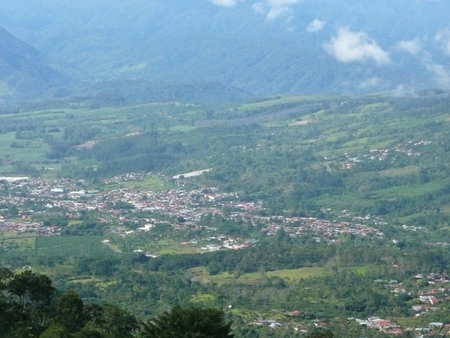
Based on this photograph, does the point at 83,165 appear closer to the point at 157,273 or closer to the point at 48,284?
the point at 157,273

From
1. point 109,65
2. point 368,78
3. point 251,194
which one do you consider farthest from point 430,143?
point 109,65

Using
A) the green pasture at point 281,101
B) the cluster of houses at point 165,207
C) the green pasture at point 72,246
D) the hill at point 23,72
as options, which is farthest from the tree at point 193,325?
the hill at point 23,72

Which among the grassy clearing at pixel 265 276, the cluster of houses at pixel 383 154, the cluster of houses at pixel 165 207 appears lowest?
the grassy clearing at pixel 265 276

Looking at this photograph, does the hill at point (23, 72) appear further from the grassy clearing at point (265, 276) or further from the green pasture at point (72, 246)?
the grassy clearing at point (265, 276)

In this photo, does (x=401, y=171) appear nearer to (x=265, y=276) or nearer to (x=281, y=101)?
(x=265, y=276)

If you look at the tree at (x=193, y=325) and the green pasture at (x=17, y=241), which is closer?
the tree at (x=193, y=325)

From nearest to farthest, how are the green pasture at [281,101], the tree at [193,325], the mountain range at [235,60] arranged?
1. the tree at [193,325]
2. the green pasture at [281,101]
3. the mountain range at [235,60]

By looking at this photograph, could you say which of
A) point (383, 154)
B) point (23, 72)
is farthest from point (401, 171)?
point (23, 72)

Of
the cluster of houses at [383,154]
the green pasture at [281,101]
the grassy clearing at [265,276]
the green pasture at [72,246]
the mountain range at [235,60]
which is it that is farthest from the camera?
the mountain range at [235,60]

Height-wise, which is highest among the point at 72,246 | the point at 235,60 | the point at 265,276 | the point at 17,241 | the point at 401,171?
the point at 235,60

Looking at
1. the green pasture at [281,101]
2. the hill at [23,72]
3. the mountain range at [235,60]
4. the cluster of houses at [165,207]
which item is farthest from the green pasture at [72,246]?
the mountain range at [235,60]

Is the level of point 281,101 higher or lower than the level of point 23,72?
lower

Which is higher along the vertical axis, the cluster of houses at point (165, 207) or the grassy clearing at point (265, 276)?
the cluster of houses at point (165, 207)

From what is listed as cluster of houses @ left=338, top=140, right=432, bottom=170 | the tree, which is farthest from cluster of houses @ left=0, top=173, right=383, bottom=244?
the tree
